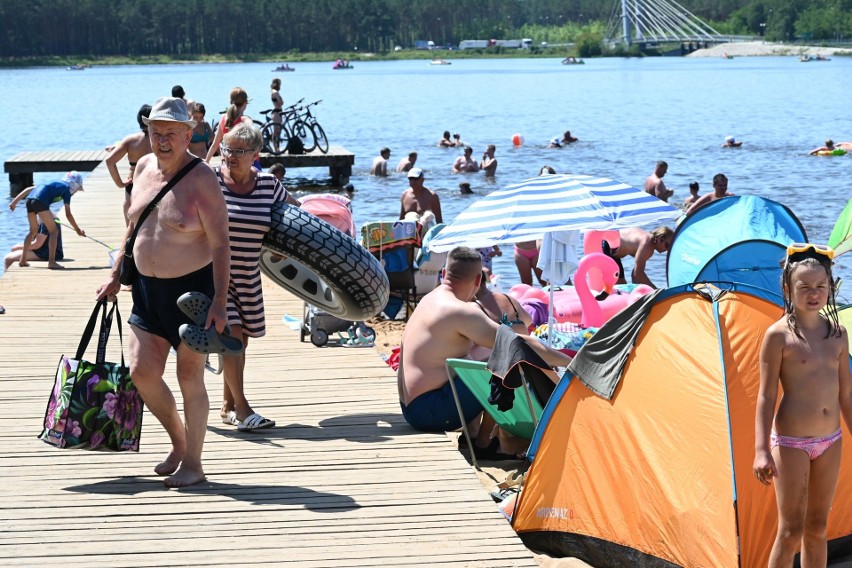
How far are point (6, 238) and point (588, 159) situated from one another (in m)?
16.5

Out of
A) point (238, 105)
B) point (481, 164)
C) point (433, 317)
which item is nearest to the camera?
point (433, 317)

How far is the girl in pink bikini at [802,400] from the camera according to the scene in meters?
3.91

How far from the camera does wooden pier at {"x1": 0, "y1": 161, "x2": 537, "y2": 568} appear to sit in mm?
4273

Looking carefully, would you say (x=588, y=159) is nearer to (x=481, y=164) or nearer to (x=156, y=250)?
(x=481, y=164)

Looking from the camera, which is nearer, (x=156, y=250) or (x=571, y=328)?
(x=156, y=250)

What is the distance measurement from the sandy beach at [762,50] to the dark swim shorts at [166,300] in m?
129

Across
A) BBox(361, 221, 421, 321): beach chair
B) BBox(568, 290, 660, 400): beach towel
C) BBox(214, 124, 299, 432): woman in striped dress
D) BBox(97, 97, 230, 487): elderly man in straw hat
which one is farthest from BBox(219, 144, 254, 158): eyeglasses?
BBox(361, 221, 421, 321): beach chair

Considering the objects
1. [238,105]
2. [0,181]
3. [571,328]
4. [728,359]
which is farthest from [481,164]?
[728,359]

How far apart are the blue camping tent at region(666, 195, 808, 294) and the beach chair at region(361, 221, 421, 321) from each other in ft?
7.73

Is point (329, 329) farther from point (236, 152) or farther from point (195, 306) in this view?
point (195, 306)

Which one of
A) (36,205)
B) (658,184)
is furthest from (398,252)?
(658,184)

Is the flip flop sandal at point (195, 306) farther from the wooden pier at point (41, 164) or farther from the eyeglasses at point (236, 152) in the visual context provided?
the wooden pier at point (41, 164)

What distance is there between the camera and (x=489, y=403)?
5594 mm

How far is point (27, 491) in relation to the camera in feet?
16.0
